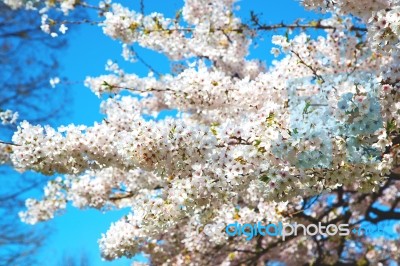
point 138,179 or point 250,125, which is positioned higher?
point 138,179

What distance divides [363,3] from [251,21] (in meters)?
2.25

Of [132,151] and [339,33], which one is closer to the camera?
[132,151]

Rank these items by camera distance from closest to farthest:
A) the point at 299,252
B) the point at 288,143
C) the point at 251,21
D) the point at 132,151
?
the point at 288,143
the point at 132,151
the point at 251,21
the point at 299,252

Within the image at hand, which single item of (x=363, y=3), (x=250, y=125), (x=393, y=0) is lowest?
(x=250, y=125)

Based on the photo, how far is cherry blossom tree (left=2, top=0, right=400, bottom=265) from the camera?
2.88 meters

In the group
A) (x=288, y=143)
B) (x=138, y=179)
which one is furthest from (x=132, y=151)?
(x=138, y=179)

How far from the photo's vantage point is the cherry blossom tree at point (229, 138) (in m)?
2.88

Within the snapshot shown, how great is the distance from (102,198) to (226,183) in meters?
4.48

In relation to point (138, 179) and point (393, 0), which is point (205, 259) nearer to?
point (138, 179)

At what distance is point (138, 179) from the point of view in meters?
6.70

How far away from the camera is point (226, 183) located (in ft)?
10.8

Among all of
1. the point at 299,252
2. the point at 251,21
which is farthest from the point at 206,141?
the point at 299,252

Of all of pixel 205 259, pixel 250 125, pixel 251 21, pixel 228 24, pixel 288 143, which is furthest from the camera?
pixel 205 259

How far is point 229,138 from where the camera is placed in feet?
11.0
